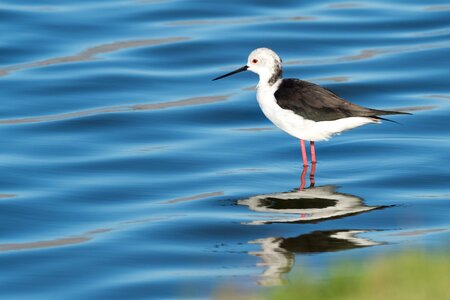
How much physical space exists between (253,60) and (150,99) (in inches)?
126

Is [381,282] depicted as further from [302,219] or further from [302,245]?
[302,219]

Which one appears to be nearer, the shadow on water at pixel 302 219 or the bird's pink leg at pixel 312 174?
the shadow on water at pixel 302 219

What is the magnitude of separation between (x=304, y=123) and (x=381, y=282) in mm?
6999

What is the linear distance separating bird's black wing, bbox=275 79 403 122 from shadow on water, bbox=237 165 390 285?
29.8 inches

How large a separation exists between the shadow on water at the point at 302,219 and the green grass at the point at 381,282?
1.65m

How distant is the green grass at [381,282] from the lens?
7477mm

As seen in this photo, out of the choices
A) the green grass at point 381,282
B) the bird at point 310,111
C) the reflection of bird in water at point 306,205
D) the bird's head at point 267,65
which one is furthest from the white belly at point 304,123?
the green grass at point 381,282

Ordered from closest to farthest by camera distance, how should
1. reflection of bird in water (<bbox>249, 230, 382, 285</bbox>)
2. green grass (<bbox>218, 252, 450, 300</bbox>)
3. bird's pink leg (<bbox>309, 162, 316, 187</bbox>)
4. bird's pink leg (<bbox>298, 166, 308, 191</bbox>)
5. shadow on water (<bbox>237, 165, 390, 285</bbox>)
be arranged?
green grass (<bbox>218, 252, 450, 300</bbox>) → reflection of bird in water (<bbox>249, 230, 382, 285</bbox>) → shadow on water (<bbox>237, 165, 390, 285</bbox>) → bird's pink leg (<bbox>298, 166, 308, 191</bbox>) → bird's pink leg (<bbox>309, 162, 316, 187</bbox>)

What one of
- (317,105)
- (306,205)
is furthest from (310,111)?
(306,205)

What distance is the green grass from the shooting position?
748 centimetres

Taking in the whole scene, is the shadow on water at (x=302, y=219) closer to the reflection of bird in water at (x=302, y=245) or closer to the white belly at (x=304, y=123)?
the reflection of bird in water at (x=302, y=245)

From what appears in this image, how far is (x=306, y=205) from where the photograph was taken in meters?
13.1

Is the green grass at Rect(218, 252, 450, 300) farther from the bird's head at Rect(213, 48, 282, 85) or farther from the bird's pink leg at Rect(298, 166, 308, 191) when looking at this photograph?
the bird's head at Rect(213, 48, 282, 85)

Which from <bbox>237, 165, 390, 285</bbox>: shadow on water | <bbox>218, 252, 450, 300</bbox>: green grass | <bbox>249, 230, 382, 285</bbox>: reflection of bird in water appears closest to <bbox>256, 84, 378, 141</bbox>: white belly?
<bbox>237, 165, 390, 285</bbox>: shadow on water
